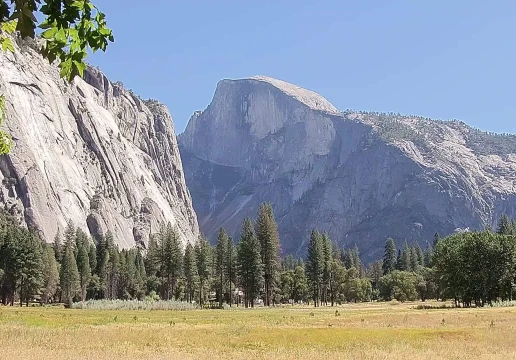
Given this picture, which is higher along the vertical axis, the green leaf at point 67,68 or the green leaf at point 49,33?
the green leaf at point 49,33

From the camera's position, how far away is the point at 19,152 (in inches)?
6255

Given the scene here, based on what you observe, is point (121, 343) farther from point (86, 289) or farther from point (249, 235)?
point (86, 289)

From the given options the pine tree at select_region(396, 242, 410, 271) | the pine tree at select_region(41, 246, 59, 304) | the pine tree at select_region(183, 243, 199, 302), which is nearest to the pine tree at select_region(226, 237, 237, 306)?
the pine tree at select_region(183, 243, 199, 302)

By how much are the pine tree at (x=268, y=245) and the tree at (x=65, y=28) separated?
348ft

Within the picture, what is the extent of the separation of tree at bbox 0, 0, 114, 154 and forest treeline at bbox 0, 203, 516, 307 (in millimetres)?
92613

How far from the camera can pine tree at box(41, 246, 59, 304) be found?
106 m

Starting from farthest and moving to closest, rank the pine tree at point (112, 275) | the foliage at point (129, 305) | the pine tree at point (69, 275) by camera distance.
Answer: the pine tree at point (112, 275) → the pine tree at point (69, 275) → the foliage at point (129, 305)

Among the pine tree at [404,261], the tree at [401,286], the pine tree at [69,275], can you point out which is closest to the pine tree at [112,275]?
the pine tree at [69,275]

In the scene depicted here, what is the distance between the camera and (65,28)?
15.1 feet

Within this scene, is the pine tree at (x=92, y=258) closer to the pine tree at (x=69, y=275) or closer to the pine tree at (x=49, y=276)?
the pine tree at (x=49, y=276)

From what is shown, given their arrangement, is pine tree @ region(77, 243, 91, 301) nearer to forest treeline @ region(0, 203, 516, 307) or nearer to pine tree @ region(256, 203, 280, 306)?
forest treeline @ region(0, 203, 516, 307)

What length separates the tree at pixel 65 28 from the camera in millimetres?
4258

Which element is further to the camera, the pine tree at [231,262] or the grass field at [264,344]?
the pine tree at [231,262]

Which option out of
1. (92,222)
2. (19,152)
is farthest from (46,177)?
(92,222)
